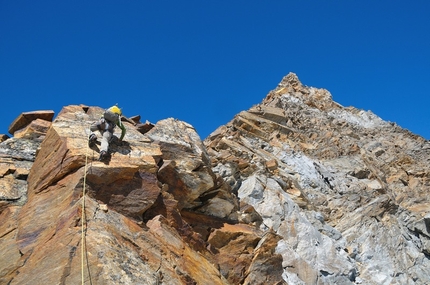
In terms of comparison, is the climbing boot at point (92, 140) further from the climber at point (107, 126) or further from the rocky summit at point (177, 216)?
the rocky summit at point (177, 216)

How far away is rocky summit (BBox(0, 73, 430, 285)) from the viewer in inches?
379

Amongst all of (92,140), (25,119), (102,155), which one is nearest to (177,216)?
(102,155)

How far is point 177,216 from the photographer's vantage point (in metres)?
13.6

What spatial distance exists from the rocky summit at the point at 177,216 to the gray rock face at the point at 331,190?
13 centimetres

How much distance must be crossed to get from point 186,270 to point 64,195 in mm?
4210

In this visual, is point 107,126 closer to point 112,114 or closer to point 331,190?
point 112,114

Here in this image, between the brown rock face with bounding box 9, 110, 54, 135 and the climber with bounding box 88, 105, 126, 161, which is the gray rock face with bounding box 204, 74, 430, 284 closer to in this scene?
the climber with bounding box 88, 105, 126, 161

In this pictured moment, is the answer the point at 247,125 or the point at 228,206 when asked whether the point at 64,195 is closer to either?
the point at 228,206

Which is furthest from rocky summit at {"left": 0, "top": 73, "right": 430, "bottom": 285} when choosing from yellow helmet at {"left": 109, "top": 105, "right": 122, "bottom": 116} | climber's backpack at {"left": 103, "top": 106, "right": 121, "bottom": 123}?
yellow helmet at {"left": 109, "top": 105, "right": 122, "bottom": 116}

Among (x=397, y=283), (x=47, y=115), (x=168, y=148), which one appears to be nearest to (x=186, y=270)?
(x=168, y=148)

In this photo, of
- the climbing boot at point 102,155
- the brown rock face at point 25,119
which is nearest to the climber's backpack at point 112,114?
the climbing boot at point 102,155

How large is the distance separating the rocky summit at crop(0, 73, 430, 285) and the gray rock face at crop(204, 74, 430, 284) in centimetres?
13

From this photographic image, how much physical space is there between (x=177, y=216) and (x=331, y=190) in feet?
85.0

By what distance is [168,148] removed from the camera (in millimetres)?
16281
